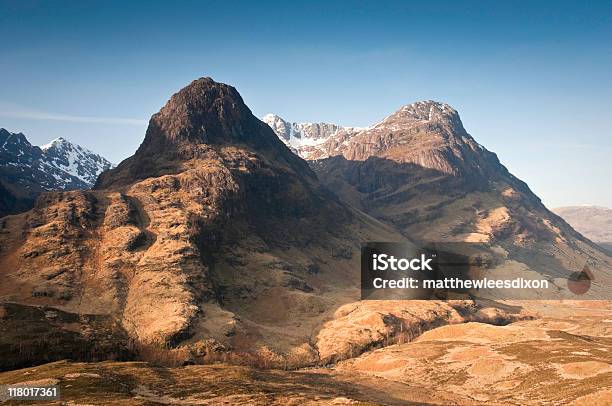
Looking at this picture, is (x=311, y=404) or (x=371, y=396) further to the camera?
(x=371, y=396)

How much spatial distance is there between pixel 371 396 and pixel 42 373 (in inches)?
4848

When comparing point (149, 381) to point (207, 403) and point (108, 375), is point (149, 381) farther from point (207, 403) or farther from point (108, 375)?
point (207, 403)

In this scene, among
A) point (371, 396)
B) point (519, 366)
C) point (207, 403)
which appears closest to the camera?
point (207, 403)

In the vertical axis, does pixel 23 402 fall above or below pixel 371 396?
above

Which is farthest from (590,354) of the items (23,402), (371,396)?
(23,402)

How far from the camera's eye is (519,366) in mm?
197125

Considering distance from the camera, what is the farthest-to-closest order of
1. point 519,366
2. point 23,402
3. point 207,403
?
1. point 519,366
2. point 207,403
3. point 23,402

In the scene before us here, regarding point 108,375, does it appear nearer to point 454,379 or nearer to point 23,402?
point 23,402

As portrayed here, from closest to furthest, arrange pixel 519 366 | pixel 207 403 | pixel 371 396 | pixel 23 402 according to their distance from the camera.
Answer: pixel 23 402 < pixel 207 403 < pixel 371 396 < pixel 519 366

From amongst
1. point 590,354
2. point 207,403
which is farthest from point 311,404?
point 590,354

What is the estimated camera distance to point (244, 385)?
181m

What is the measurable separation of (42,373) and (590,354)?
214716 mm

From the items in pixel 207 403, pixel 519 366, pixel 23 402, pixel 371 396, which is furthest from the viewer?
pixel 519 366

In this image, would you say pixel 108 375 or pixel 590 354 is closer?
pixel 108 375
